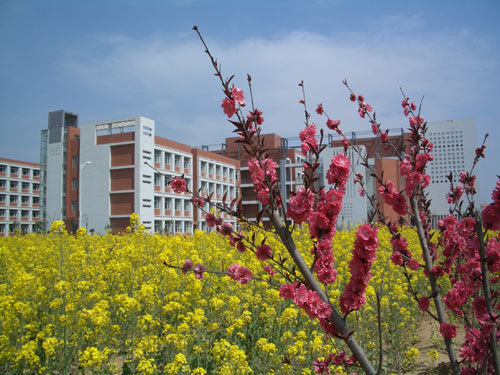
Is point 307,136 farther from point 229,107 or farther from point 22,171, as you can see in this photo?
point 22,171

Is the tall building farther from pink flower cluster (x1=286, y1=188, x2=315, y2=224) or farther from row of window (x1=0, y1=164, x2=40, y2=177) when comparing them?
pink flower cluster (x1=286, y1=188, x2=315, y2=224)

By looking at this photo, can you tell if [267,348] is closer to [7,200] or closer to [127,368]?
[127,368]

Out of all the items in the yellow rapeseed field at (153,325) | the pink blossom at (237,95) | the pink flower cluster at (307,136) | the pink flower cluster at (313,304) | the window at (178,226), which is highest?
the pink blossom at (237,95)

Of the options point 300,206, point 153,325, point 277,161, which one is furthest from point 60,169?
point 300,206

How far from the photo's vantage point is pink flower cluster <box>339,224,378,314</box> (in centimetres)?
135

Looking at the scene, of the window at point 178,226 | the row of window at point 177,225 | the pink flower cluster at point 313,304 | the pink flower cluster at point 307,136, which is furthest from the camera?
the window at point 178,226

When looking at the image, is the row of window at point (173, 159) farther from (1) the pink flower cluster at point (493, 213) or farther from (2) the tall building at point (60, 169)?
(1) the pink flower cluster at point (493, 213)

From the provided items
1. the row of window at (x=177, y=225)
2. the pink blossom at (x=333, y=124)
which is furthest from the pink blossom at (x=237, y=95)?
the row of window at (x=177, y=225)

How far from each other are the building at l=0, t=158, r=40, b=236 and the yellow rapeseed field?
58.2 meters

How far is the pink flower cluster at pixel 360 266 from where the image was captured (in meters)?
1.35

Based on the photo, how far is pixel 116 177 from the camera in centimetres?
3400

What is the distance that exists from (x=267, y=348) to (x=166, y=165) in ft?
111

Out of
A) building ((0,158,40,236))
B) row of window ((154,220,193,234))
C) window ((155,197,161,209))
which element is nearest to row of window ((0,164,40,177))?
building ((0,158,40,236))

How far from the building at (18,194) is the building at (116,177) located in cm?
2296
